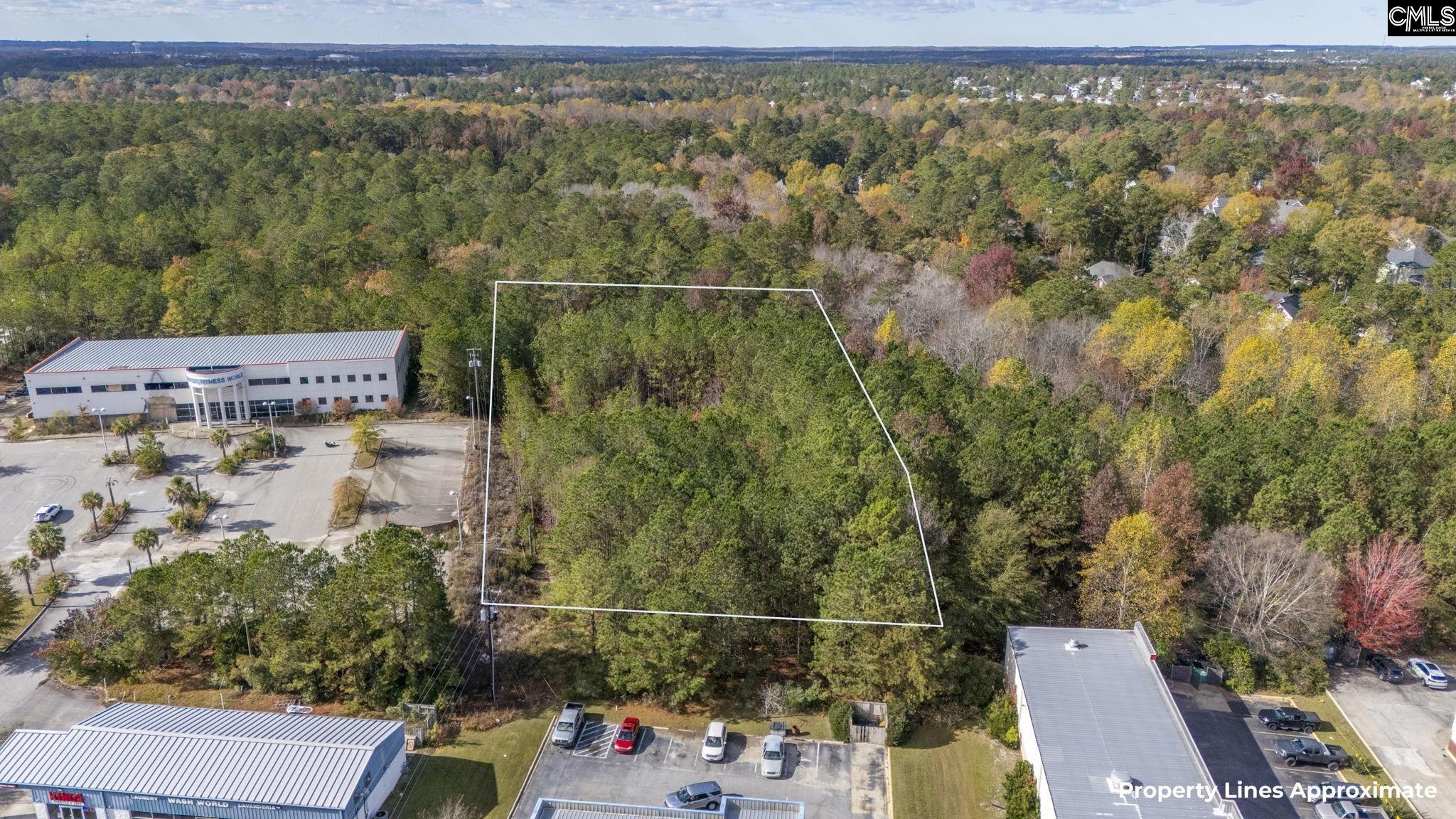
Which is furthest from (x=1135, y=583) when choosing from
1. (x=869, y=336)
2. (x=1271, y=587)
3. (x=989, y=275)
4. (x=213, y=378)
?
(x=213, y=378)

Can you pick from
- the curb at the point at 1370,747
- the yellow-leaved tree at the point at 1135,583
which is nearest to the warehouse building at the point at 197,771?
the yellow-leaved tree at the point at 1135,583

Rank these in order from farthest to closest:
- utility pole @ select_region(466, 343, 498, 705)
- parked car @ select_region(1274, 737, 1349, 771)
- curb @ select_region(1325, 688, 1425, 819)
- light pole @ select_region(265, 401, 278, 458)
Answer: light pole @ select_region(265, 401, 278, 458) < utility pole @ select_region(466, 343, 498, 705) < parked car @ select_region(1274, 737, 1349, 771) < curb @ select_region(1325, 688, 1425, 819)

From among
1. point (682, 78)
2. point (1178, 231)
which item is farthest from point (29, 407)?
point (682, 78)

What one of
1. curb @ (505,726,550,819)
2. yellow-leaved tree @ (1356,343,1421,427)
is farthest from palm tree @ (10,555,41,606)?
yellow-leaved tree @ (1356,343,1421,427)

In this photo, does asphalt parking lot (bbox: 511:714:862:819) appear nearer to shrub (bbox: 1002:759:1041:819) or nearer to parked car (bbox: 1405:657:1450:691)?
shrub (bbox: 1002:759:1041:819)

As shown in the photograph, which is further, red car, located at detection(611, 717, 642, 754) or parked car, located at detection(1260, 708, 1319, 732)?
parked car, located at detection(1260, 708, 1319, 732)

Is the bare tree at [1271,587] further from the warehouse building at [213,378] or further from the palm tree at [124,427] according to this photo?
the palm tree at [124,427]

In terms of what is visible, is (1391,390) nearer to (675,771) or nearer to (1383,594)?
(1383,594)
